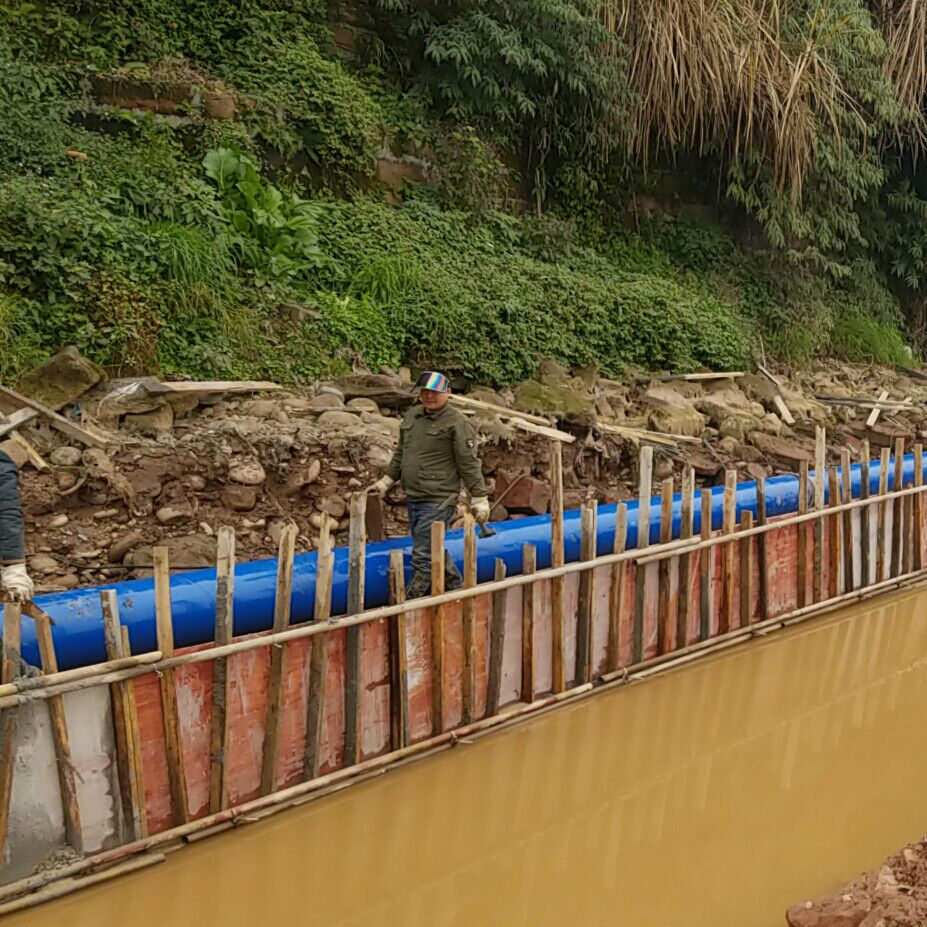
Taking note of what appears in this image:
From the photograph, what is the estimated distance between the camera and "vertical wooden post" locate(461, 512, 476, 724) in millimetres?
5320

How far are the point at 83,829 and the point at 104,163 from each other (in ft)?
28.6

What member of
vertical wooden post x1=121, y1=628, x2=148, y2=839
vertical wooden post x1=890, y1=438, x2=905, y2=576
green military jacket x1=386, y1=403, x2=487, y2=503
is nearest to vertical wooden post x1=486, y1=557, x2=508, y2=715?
green military jacket x1=386, y1=403, x2=487, y2=503

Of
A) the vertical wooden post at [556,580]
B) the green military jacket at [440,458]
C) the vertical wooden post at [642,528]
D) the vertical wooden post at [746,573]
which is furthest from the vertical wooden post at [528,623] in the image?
the vertical wooden post at [746,573]

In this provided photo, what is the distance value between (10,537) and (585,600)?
3508mm

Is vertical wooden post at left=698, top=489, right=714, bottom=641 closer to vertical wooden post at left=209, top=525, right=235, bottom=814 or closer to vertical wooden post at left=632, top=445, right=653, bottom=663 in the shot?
vertical wooden post at left=632, top=445, right=653, bottom=663

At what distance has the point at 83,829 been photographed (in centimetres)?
419

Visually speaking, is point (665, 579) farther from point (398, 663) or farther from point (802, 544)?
point (398, 663)

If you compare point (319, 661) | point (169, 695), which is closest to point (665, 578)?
point (319, 661)

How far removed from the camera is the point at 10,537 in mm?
4246

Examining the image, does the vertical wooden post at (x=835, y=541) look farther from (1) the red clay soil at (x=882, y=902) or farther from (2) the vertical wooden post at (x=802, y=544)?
(1) the red clay soil at (x=882, y=902)

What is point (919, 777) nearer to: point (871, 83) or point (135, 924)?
point (135, 924)

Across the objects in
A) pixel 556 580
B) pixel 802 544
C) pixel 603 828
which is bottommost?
pixel 603 828

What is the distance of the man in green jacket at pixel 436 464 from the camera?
5.66m

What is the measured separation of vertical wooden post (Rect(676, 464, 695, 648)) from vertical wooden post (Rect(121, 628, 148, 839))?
390cm
